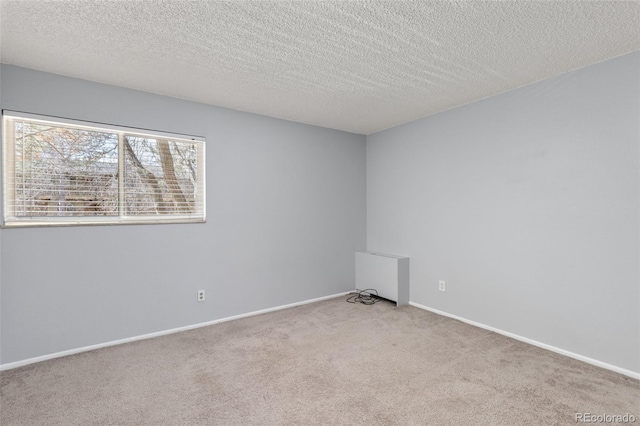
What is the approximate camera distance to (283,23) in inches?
74.0

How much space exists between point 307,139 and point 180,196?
5.76ft

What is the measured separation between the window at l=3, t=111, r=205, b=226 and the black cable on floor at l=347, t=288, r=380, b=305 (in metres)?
2.29

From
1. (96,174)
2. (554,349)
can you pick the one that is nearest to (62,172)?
(96,174)

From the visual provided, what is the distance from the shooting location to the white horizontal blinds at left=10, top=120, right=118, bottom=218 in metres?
2.45

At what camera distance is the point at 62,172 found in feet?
8.51

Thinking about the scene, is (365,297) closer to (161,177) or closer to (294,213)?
(294,213)

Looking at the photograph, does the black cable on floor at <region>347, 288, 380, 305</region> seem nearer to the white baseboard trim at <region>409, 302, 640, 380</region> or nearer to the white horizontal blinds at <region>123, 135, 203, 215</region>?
the white baseboard trim at <region>409, 302, 640, 380</region>

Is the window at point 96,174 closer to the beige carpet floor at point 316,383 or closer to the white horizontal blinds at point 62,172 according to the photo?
the white horizontal blinds at point 62,172

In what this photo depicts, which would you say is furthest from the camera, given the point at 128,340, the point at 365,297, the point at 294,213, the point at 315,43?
the point at 365,297

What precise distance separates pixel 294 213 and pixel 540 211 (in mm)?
2617

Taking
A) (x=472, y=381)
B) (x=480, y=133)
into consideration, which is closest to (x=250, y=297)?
(x=472, y=381)

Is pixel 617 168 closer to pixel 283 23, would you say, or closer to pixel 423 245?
pixel 423 245

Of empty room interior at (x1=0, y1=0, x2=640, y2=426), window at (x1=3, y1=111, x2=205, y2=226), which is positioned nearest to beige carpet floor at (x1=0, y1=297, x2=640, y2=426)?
empty room interior at (x1=0, y1=0, x2=640, y2=426)

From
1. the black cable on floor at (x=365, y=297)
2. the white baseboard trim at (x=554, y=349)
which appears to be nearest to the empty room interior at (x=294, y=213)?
the white baseboard trim at (x=554, y=349)
